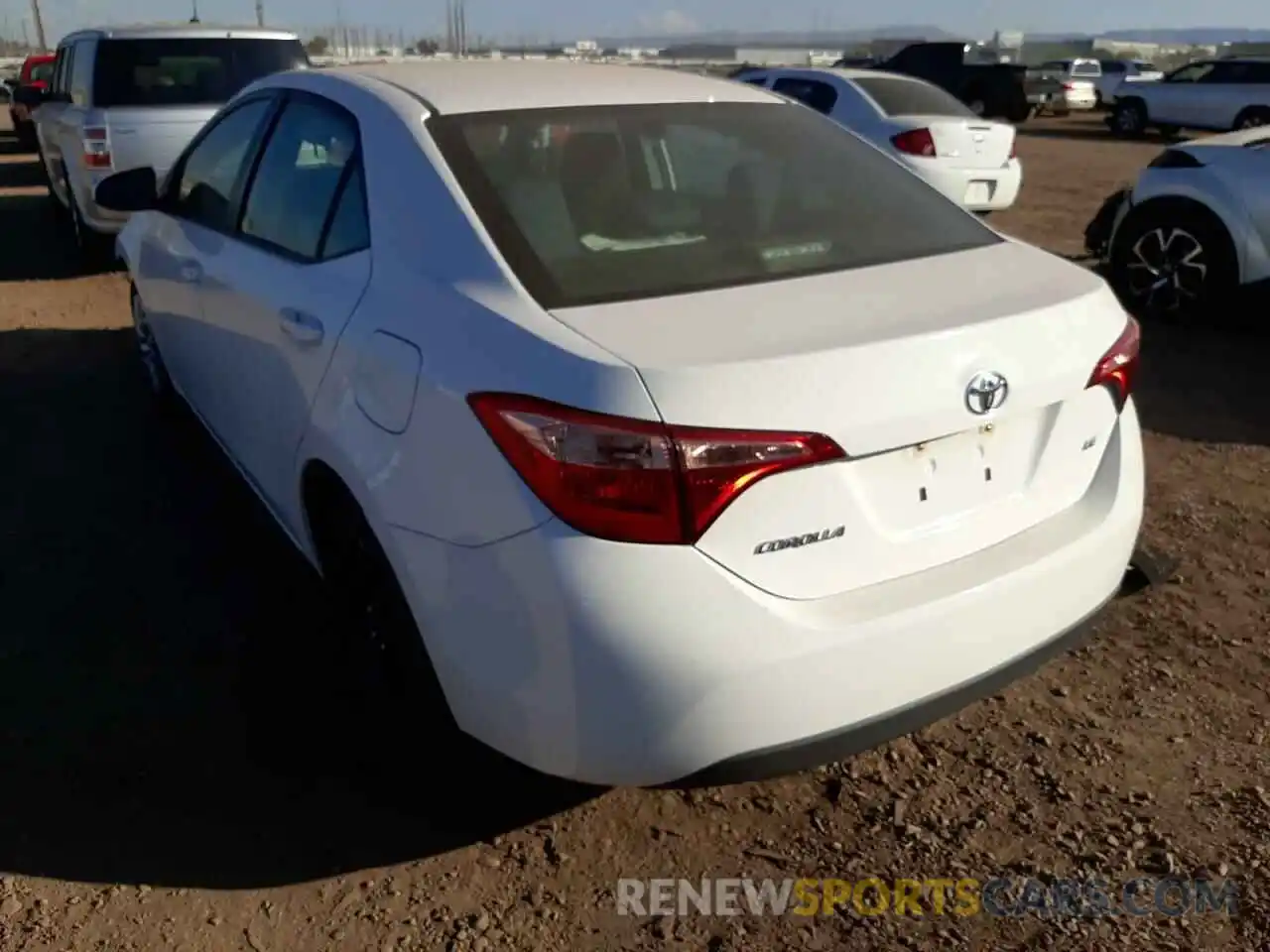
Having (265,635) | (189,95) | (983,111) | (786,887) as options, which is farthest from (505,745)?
(983,111)

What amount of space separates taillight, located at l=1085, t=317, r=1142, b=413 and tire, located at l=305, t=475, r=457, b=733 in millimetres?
1569

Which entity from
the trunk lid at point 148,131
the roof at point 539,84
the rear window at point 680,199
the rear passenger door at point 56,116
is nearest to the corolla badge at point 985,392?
the rear window at point 680,199

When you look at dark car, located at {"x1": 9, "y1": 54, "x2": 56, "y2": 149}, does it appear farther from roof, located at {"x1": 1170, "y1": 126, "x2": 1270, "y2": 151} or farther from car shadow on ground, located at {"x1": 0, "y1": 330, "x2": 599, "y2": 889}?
roof, located at {"x1": 1170, "y1": 126, "x2": 1270, "y2": 151}

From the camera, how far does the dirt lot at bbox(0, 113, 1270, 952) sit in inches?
95.6

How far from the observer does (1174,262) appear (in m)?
6.97

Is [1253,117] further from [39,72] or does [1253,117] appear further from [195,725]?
[195,725]

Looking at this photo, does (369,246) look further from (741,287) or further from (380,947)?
(380,947)

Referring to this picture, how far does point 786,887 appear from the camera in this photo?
2.52 metres

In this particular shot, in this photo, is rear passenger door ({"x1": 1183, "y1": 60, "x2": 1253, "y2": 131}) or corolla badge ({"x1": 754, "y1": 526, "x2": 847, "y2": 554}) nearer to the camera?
corolla badge ({"x1": 754, "y1": 526, "x2": 847, "y2": 554})

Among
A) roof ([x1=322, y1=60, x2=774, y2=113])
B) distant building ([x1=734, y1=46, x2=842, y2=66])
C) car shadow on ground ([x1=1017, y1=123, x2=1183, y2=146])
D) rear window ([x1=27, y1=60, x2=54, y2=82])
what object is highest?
roof ([x1=322, y1=60, x2=774, y2=113])

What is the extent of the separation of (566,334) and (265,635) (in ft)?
6.05

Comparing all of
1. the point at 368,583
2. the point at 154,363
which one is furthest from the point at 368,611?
the point at 154,363

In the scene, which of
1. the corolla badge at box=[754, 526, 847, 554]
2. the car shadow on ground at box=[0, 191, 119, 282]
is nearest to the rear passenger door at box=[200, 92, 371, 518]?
the corolla badge at box=[754, 526, 847, 554]

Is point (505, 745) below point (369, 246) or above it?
below
